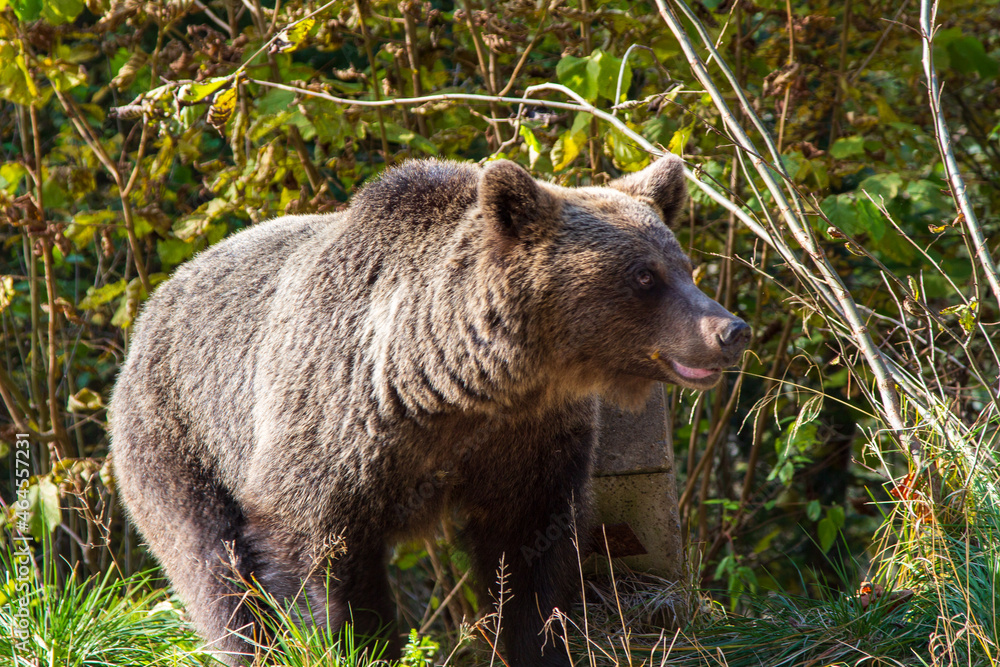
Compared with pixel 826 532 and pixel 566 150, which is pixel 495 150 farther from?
pixel 826 532

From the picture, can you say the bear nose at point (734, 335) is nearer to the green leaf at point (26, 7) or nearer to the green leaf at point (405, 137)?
the green leaf at point (405, 137)

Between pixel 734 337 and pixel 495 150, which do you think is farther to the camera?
pixel 495 150

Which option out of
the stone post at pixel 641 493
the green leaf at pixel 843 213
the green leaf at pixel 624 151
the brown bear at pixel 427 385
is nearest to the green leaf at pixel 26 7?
the brown bear at pixel 427 385

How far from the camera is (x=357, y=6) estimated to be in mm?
4586

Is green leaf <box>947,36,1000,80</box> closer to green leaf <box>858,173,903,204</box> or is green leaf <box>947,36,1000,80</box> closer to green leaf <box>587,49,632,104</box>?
green leaf <box>858,173,903,204</box>

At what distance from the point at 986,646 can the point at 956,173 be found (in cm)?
153

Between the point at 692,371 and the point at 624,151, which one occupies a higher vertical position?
the point at 624,151

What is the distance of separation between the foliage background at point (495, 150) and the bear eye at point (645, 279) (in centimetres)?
63

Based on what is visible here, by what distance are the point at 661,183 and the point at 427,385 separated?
1143 mm

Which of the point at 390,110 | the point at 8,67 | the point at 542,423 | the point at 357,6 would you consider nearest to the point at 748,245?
the point at 390,110

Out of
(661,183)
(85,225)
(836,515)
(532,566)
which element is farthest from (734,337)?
(85,225)

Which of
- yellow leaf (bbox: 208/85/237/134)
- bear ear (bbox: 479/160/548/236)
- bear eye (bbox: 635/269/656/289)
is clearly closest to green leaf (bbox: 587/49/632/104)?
bear ear (bbox: 479/160/548/236)

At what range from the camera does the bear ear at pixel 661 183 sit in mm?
3312

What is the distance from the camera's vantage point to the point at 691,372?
2965mm
